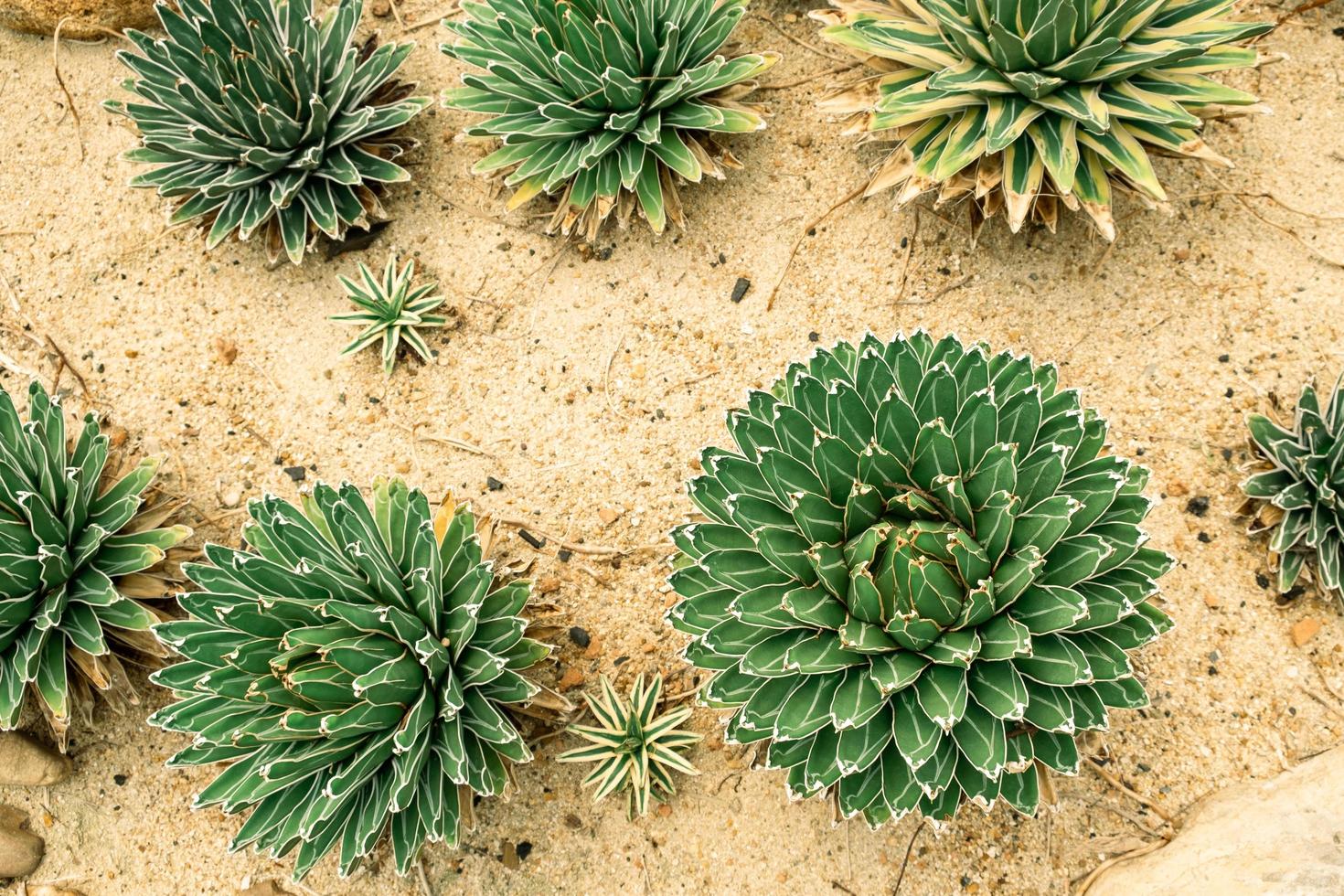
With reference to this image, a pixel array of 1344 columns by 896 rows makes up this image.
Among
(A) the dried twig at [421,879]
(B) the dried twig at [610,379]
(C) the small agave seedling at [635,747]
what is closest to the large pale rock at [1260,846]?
(C) the small agave seedling at [635,747]

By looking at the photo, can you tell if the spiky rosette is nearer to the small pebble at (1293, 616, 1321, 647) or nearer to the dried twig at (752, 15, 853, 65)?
the small pebble at (1293, 616, 1321, 647)

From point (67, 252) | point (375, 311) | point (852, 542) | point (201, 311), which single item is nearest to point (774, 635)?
point (852, 542)

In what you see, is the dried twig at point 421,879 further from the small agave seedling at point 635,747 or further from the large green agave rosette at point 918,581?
the large green agave rosette at point 918,581

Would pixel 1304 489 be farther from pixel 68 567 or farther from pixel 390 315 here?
pixel 68 567

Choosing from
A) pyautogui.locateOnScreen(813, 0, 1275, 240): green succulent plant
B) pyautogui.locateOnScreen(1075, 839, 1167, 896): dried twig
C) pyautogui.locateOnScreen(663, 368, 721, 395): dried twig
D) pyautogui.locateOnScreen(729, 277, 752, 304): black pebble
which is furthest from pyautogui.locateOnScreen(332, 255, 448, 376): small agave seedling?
pyautogui.locateOnScreen(1075, 839, 1167, 896): dried twig

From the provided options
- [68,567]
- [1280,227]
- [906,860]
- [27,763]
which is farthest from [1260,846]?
[27,763]
